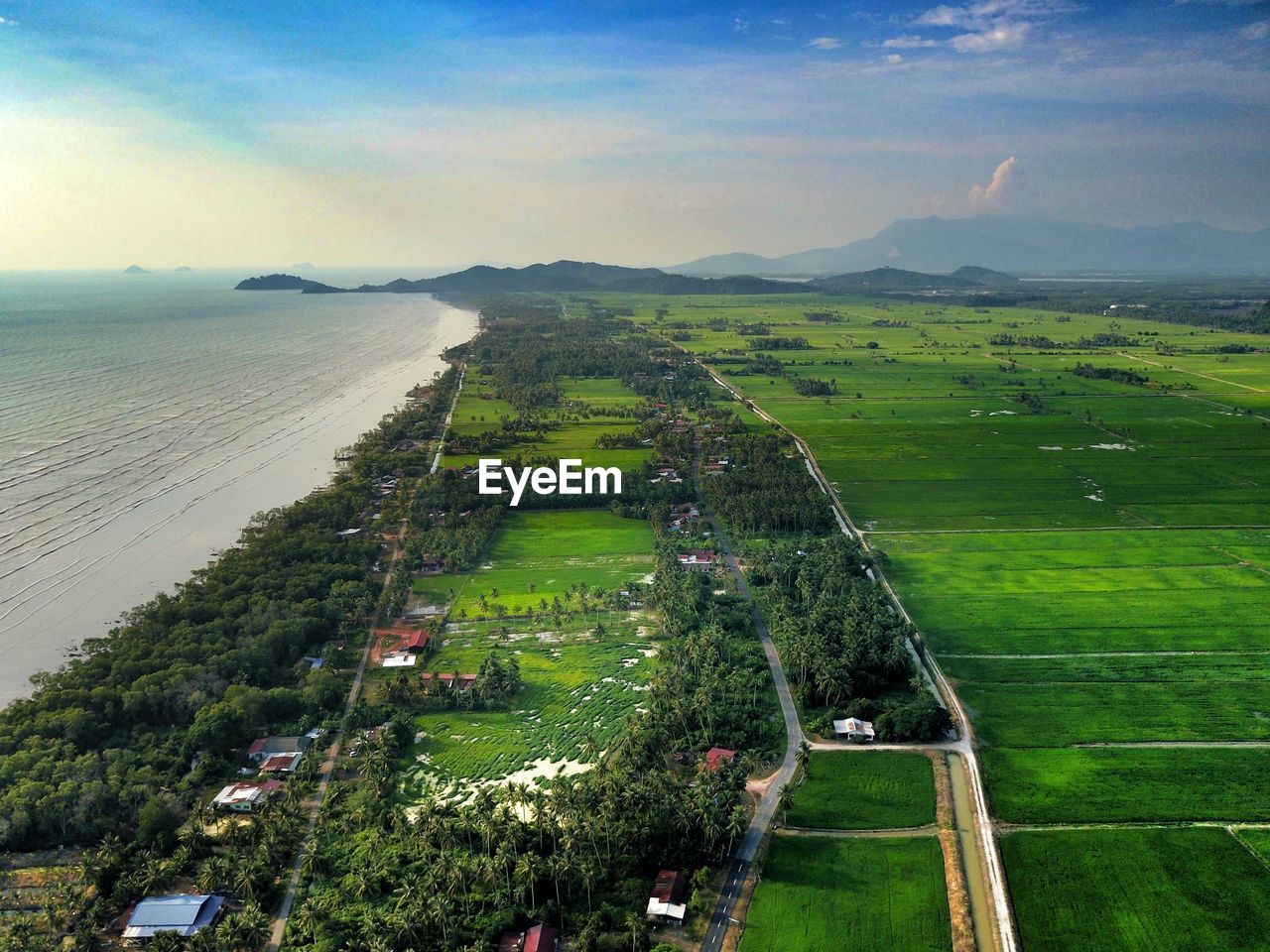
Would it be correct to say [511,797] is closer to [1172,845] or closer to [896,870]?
[896,870]

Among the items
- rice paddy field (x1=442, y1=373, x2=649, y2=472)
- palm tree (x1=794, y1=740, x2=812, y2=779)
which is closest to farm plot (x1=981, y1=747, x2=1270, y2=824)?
palm tree (x1=794, y1=740, x2=812, y2=779)

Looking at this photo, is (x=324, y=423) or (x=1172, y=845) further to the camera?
(x=324, y=423)

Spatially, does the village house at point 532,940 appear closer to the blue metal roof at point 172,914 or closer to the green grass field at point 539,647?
the green grass field at point 539,647

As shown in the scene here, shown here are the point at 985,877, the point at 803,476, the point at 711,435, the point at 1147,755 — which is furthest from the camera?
the point at 711,435

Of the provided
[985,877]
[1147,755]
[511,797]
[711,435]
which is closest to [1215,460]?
[711,435]

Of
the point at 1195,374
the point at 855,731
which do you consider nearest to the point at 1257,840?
the point at 855,731

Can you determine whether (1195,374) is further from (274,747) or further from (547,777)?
(274,747)

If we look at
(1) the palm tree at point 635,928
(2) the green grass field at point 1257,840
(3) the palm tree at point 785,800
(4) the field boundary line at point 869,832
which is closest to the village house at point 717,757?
(3) the palm tree at point 785,800

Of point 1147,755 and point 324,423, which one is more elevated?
point 324,423
